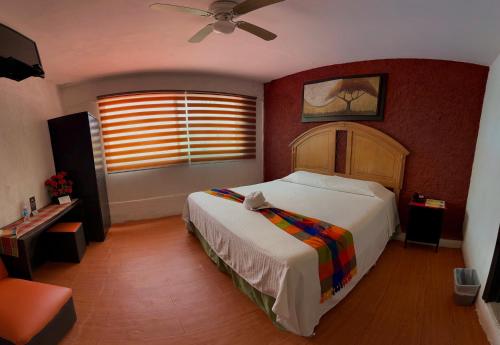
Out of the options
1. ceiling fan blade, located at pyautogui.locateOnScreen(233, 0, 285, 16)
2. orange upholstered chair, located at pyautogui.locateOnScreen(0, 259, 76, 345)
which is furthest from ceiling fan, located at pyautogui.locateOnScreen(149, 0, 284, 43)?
orange upholstered chair, located at pyautogui.locateOnScreen(0, 259, 76, 345)

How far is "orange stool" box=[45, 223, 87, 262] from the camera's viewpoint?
255cm

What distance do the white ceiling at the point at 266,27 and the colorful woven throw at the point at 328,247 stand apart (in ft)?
5.71

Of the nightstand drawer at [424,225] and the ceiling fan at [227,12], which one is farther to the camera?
the nightstand drawer at [424,225]

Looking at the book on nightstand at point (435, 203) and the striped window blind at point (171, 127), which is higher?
the striped window blind at point (171, 127)

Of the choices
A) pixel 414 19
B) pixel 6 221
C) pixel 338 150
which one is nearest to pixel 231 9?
pixel 414 19

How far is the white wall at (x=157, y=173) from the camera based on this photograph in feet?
11.3

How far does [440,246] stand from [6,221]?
4.86m

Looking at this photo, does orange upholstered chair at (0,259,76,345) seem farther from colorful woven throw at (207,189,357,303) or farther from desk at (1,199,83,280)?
colorful woven throw at (207,189,357,303)

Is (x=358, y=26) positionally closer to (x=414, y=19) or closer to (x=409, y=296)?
(x=414, y=19)

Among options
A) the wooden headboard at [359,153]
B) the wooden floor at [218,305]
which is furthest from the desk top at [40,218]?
the wooden headboard at [359,153]

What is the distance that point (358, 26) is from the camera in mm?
1978

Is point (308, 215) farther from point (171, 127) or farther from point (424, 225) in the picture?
point (171, 127)

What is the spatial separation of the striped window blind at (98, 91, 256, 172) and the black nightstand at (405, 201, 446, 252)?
2.97m

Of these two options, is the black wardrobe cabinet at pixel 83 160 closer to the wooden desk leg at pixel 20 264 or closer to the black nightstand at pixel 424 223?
the wooden desk leg at pixel 20 264
